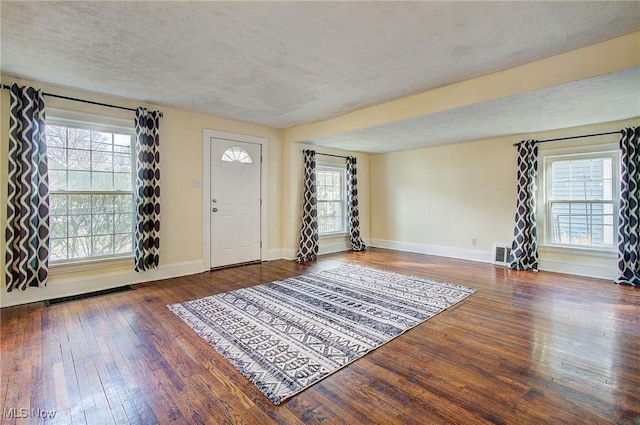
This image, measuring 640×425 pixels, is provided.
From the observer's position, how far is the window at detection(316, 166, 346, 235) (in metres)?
6.47

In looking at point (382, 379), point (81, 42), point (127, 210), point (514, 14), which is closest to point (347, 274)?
point (382, 379)

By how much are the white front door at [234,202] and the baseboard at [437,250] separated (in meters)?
3.04

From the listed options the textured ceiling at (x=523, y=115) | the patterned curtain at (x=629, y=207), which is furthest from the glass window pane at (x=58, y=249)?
the patterned curtain at (x=629, y=207)

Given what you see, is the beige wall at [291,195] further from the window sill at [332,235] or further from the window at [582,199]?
the window at [582,199]

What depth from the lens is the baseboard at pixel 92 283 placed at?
3305 mm

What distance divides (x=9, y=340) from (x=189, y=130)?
3.13 metres

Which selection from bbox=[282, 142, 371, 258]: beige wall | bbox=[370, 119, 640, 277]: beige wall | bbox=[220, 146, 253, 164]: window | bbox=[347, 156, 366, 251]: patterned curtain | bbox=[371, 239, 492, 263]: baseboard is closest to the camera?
bbox=[370, 119, 640, 277]: beige wall

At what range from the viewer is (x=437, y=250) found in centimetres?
614

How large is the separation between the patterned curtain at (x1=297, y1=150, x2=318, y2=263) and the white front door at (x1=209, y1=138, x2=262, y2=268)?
85cm

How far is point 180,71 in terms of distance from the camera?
3.09 metres

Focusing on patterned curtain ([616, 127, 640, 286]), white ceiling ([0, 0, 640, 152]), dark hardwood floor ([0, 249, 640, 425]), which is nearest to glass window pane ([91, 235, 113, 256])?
dark hardwood floor ([0, 249, 640, 425])

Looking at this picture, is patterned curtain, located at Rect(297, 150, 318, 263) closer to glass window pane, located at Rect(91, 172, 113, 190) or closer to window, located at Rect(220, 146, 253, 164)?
window, located at Rect(220, 146, 253, 164)

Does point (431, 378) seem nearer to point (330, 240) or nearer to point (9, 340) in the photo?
point (9, 340)

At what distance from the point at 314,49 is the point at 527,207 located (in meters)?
4.17
